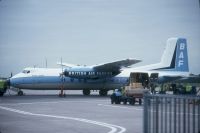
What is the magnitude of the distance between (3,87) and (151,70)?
51.0 feet

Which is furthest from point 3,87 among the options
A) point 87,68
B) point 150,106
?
point 150,106

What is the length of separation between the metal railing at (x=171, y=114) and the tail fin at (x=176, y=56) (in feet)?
122

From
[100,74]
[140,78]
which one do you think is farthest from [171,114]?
[100,74]

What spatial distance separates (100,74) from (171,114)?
3293 centimetres

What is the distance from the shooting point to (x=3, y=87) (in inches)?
1491

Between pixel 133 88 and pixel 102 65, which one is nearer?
pixel 133 88

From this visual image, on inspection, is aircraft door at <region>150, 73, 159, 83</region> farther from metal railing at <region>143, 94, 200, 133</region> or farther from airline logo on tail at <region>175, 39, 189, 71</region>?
metal railing at <region>143, 94, 200, 133</region>

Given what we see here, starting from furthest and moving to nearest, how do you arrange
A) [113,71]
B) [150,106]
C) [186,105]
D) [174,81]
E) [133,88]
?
[174,81] → [113,71] → [133,88] → [150,106] → [186,105]

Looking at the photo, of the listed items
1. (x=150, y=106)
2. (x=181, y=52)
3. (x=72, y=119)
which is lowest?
(x=72, y=119)

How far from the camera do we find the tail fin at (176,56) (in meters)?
44.4

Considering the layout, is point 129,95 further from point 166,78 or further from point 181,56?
point 181,56

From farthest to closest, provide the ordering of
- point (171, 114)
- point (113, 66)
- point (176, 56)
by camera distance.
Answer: point (176, 56) < point (113, 66) < point (171, 114)

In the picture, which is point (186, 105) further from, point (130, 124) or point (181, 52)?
point (181, 52)

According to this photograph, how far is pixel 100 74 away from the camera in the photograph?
40.3 meters
